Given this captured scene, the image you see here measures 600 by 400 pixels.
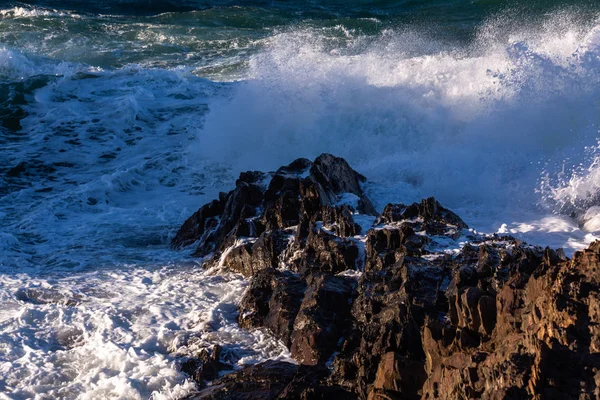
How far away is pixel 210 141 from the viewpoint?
599 inches

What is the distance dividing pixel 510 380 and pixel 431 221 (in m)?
3.84

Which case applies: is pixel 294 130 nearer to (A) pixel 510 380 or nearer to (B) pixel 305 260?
(B) pixel 305 260

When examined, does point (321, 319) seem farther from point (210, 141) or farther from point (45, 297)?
point (210, 141)

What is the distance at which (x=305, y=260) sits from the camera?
328 inches

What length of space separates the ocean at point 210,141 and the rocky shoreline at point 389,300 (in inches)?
15.4

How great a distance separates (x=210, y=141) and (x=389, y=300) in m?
8.80

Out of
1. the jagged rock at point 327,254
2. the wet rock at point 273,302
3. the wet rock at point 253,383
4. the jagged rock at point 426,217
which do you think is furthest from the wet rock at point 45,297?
the jagged rock at point 426,217

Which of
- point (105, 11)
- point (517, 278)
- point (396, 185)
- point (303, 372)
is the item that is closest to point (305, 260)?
point (303, 372)

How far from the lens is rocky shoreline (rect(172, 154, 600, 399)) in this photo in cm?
495

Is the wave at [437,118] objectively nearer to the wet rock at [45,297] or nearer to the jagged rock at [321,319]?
the jagged rock at [321,319]

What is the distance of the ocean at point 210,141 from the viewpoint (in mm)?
7879

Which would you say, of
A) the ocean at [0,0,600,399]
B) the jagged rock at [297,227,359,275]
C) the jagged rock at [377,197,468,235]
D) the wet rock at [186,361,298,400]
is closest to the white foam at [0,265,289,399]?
the ocean at [0,0,600,399]

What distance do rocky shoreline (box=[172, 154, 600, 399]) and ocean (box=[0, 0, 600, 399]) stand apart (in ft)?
1.29

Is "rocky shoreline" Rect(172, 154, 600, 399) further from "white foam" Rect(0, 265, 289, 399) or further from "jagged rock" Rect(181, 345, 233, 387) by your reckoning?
"white foam" Rect(0, 265, 289, 399)
